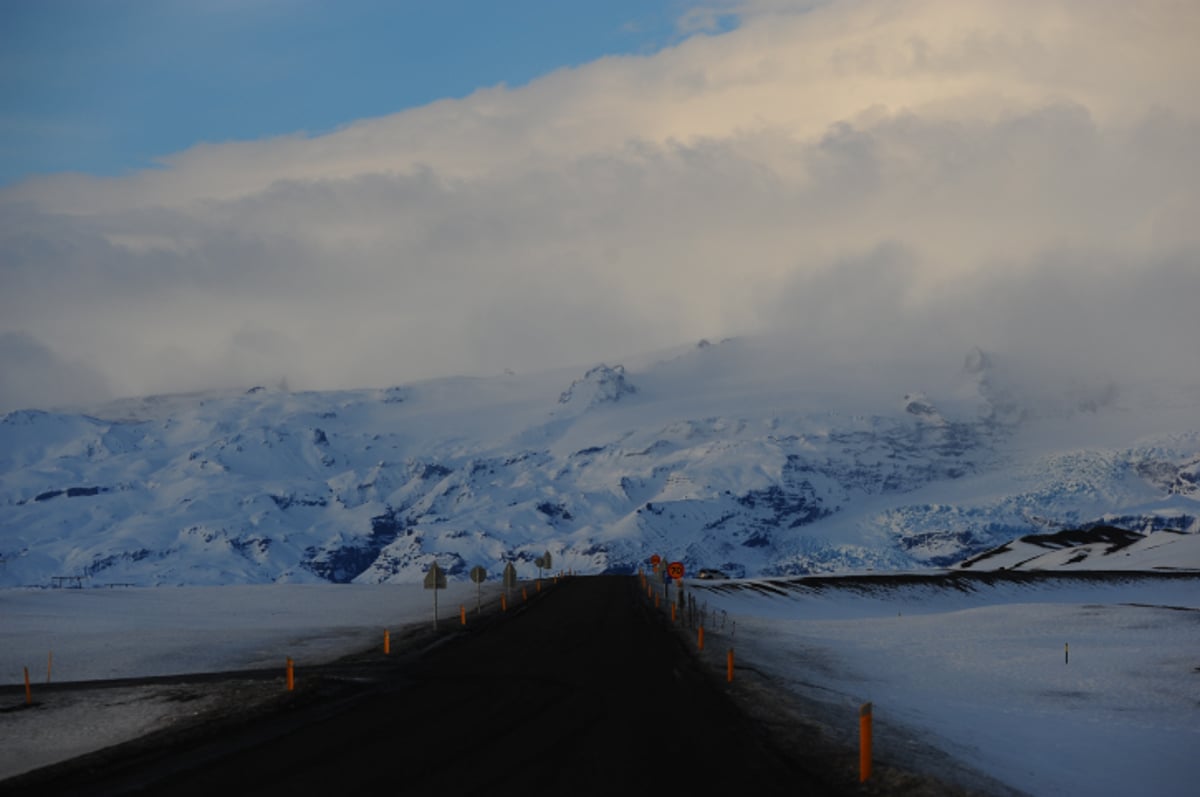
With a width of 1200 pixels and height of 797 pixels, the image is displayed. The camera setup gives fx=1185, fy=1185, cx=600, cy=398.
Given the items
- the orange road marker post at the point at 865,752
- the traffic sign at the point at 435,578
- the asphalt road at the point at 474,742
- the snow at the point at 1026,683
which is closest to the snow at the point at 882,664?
the snow at the point at 1026,683

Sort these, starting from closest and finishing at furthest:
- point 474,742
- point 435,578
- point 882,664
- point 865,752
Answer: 1. point 865,752
2. point 474,742
3. point 882,664
4. point 435,578

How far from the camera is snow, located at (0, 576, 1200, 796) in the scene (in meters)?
27.1

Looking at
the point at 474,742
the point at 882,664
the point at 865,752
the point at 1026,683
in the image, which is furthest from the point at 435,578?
the point at 865,752

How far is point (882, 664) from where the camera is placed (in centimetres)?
4928

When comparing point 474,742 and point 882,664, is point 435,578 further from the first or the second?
point 474,742

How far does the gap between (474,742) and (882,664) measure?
99.7 feet

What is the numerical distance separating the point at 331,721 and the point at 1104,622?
60830 mm

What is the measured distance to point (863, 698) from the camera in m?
35.8

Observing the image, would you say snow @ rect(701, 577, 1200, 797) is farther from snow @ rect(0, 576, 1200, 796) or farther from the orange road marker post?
the orange road marker post

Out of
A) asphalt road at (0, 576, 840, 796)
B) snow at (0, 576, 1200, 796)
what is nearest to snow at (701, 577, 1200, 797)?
snow at (0, 576, 1200, 796)

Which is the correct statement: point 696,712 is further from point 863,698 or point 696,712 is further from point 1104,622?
point 1104,622

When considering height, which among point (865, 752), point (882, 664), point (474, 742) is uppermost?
point (865, 752)

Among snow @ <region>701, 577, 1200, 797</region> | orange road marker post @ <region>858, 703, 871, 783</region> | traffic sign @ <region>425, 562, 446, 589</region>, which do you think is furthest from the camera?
traffic sign @ <region>425, 562, 446, 589</region>

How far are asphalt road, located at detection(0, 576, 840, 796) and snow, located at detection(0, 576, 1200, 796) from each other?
9.11ft
